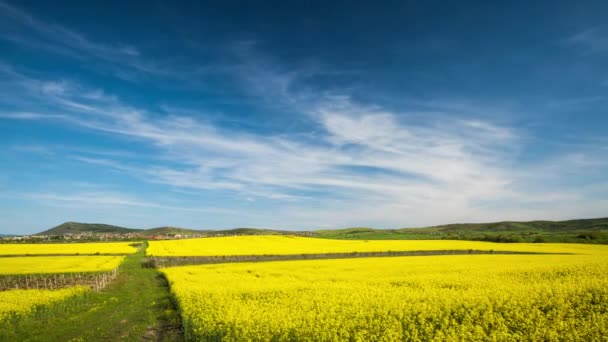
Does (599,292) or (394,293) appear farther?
(394,293)

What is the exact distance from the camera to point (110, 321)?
62.2 feet

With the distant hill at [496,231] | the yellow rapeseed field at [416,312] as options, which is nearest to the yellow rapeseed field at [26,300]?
the yellow rapeseed field at [416,312]

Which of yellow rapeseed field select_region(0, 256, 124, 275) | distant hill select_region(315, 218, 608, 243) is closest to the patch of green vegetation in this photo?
yellow rapeseed field select_region(0, 256, 124, 275)

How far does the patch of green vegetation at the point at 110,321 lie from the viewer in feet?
53.8

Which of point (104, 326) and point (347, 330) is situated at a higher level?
point (347, 330)

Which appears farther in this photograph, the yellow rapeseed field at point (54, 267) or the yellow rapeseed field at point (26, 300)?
the yellow rapeseed field at point (54, 267)

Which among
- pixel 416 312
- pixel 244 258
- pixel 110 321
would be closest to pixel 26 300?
pixel 110 321

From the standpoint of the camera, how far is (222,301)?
1634 centimetres

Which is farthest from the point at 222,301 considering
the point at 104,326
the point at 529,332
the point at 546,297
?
the point at 546,297

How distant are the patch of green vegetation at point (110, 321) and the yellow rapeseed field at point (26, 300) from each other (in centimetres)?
59

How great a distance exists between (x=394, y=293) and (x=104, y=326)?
13761 mm

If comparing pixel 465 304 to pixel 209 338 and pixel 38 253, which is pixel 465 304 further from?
pixel 38 253

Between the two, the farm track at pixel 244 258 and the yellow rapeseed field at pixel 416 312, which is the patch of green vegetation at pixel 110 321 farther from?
the farm track at pixel 244 258

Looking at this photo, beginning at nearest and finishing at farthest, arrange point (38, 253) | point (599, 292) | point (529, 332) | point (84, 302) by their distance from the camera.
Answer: point (529, 332) < point (599, 292) < point (84, 302) < point (38, 253)
